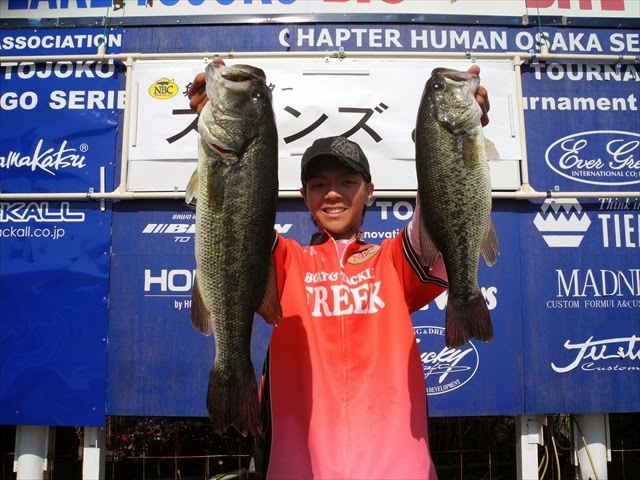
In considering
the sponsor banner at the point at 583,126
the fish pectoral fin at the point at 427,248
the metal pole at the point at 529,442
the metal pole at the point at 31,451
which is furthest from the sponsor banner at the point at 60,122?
the metal pole at the point at 529,442

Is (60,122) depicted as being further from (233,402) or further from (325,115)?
(233,402)

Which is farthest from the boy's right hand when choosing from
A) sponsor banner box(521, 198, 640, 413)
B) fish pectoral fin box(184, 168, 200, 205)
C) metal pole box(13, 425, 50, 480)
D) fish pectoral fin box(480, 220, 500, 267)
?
metal pole box(13, 425, 50, 480)

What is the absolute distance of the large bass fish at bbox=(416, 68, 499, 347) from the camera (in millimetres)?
1801

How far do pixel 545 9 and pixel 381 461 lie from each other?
3.72 metres

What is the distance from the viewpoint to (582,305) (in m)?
3.56

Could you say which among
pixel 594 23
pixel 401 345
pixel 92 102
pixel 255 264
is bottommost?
pixel 401 345

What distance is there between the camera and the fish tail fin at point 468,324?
6.03ft

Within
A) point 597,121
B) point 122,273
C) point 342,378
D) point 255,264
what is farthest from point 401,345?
point 597,121

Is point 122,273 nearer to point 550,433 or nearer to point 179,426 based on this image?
point 179,426

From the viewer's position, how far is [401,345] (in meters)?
1.86

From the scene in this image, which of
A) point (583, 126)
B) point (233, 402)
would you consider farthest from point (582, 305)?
point (233, 402)

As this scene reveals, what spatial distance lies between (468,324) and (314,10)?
2.99m

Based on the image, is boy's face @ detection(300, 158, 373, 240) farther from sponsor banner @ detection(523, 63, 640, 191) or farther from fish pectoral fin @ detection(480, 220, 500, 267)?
sponsor banner @ detection(523, 63, 640, 191)

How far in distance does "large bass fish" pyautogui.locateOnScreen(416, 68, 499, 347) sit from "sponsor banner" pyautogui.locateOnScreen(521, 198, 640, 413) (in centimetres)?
195
